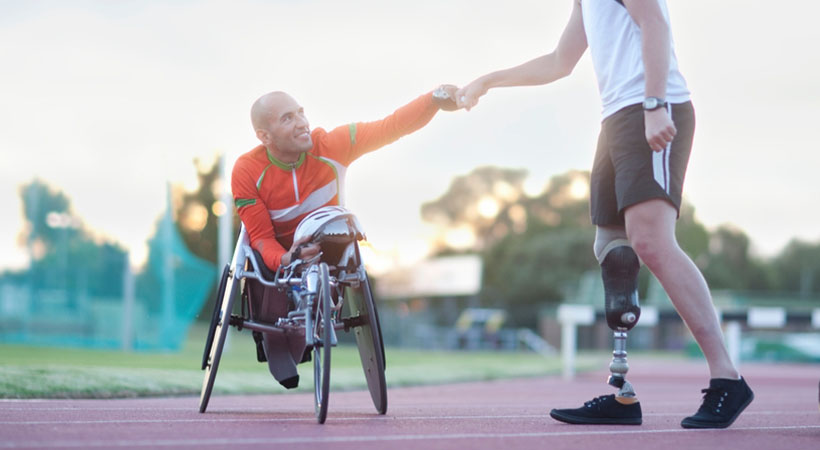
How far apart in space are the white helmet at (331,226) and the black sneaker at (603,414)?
1123mm

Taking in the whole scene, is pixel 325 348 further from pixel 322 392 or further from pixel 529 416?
pixel 529 416

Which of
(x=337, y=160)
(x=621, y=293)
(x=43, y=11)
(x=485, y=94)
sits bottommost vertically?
(x=621, y=293)

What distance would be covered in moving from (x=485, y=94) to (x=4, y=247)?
22.9 metres

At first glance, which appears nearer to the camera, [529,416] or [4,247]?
[529,416]

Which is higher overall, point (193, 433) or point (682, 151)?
point (682, 151)

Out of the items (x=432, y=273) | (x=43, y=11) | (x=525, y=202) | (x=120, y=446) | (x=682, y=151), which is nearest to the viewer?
(x=120, y=446)

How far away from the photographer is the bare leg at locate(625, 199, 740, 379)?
3.68 m

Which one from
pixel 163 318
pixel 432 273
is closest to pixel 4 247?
pixel 163 318

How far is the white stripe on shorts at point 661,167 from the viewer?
3.65 m

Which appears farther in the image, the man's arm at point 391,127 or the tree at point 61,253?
→ the tree at point 61,253

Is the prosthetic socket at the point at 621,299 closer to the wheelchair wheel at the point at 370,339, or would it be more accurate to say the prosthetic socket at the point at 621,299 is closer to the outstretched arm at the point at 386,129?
the wheelchair wheel at the point at 370,339

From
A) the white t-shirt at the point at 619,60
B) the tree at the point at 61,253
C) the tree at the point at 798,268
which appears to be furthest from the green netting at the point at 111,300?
the tree at the point at 798,268

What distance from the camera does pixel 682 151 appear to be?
3.74m

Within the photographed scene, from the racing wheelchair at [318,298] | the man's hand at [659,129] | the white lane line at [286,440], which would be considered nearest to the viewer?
the white lane line at [286,440]
